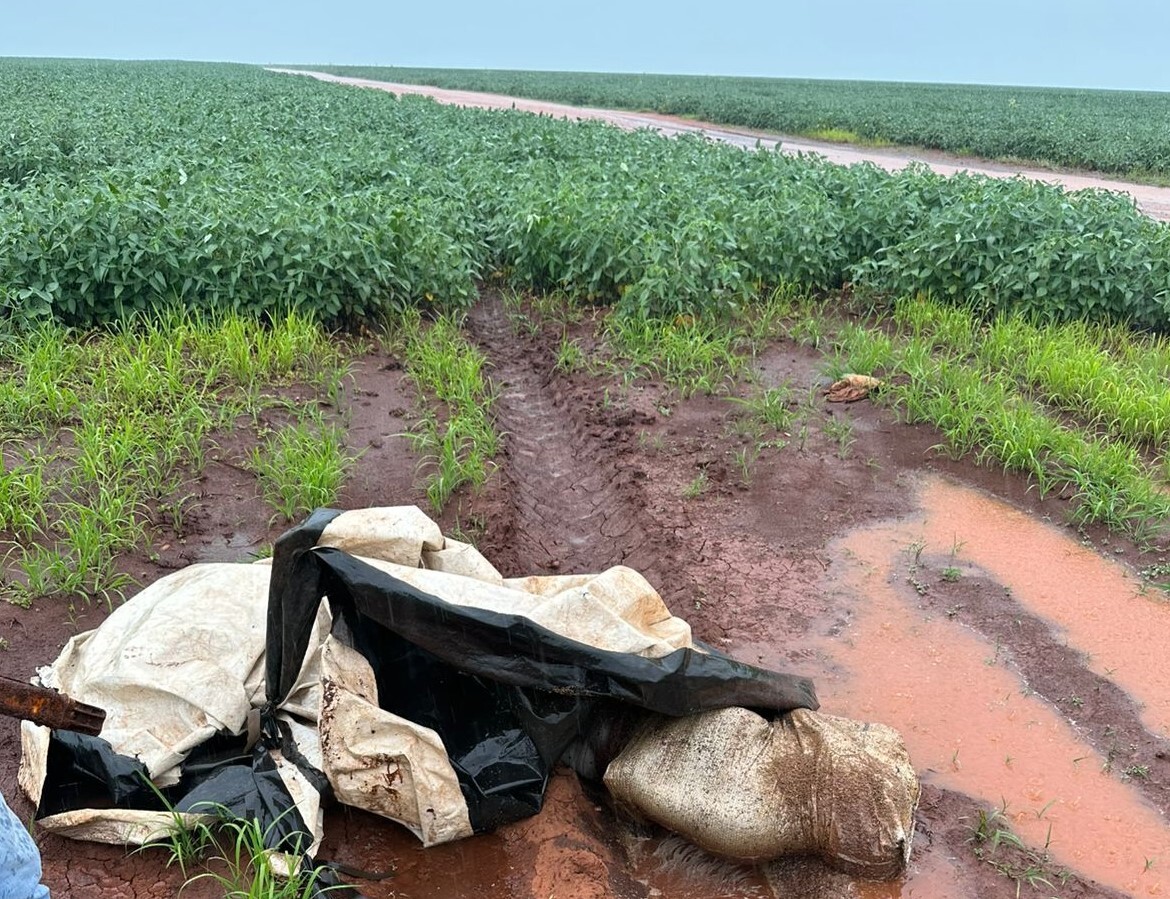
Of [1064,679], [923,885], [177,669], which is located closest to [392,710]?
[177,669]

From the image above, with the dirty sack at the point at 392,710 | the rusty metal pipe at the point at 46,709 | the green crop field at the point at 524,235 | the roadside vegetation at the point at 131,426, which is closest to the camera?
the rusty metal pipe at the point at 46,709

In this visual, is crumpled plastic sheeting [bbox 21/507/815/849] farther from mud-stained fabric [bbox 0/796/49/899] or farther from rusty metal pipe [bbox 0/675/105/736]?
mud-stained fabric [bbox 0/796/49/899]

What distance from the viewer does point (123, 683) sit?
8.27ft

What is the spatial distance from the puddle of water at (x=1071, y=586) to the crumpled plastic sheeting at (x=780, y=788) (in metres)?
1.36

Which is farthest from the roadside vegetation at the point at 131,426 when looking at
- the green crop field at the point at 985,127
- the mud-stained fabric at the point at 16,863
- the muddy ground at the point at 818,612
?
the green crop field at the point at 985,127

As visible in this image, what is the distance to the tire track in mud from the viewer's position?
430 cm

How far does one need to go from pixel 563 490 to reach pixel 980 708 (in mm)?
2363

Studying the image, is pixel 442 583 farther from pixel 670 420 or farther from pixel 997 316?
pixel 997 316

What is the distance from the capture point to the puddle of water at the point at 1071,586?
11.8ft

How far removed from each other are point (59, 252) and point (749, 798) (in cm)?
524

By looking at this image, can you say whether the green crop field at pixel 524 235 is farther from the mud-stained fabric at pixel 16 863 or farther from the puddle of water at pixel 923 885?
the mud-stained fabric at pixel 16 863

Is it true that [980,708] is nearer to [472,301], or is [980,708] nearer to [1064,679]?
[1064,679]

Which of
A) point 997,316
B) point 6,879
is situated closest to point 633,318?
point 997,316

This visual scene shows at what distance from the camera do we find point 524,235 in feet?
24.7
